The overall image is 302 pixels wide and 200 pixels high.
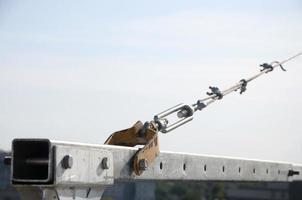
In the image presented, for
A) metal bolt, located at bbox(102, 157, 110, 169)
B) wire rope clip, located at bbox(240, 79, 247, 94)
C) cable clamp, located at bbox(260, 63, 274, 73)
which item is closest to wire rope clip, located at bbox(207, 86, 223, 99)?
wire rope clip, located at bbox(240, 79, 247, 94)

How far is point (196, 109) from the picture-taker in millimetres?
4062

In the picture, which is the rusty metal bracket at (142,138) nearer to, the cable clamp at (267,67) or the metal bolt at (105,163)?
the metal bolt at (105,163)

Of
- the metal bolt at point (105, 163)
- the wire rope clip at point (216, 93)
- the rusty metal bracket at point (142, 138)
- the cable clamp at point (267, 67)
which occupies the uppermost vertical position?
the cable clamp at point (267, 67)

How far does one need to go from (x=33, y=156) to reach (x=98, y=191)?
1.17 feet

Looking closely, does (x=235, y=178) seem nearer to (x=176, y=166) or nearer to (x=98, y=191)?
(x=176, y=166)

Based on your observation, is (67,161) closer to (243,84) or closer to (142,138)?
(142,138)

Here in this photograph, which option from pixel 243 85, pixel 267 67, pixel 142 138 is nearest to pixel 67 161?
pixel 142 138

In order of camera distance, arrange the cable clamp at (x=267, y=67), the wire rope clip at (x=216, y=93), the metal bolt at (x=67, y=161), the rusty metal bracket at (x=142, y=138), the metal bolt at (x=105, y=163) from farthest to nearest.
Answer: the cable clamp at (x=267, y=67) → the wire rope clip at (x=216, y=93) → the rusty metal bracket at (x=142, y=138) → the metal bolt at (x=105, y=163) → the metal bolt at (x=67, y=161)

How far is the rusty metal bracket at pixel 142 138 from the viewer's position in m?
3.30

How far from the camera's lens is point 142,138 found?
11.3 feet

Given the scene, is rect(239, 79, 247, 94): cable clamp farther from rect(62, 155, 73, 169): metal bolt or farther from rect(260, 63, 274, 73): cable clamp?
rect(62, 155, 73, 169): metal bolt

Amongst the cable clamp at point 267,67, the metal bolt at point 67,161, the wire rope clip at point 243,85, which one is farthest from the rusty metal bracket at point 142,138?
the cable clamp at point 267,67

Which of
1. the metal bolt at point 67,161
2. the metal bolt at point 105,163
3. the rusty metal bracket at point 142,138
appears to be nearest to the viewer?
the metal bolt at point 67,161

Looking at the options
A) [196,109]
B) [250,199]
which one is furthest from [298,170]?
[250,199]
